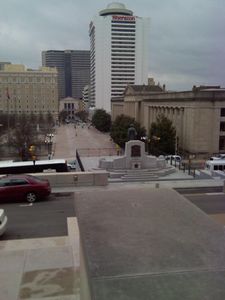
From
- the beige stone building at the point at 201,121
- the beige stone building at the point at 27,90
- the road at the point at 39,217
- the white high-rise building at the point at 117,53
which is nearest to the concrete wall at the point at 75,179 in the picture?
the road at the point at 39,217

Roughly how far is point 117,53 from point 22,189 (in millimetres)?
163166

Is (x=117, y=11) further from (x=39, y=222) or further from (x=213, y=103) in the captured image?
(x=39, y=222)

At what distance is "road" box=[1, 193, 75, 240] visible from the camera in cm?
1299

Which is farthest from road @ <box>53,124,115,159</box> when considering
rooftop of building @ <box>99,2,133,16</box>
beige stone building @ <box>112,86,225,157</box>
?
rooftop of building @ <box>99,2,133,16</box>

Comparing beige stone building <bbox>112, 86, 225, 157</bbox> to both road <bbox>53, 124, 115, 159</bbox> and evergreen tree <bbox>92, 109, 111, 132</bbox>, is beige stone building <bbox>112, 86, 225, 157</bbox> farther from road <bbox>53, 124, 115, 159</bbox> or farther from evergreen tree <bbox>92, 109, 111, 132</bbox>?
evergreen tree <bbox>92, 109, 111, 132</bbox>

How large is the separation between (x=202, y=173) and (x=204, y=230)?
80.8ft

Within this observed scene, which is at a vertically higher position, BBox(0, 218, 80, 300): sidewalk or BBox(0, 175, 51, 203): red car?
BBox(0, 175, 51, 203): red car

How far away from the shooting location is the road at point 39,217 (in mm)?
12992

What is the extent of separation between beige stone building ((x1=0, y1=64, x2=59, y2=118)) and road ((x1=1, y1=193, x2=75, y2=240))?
145 m

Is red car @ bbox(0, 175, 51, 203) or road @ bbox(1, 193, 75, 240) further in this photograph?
red car @ bbox(0, 175, 51, 203)

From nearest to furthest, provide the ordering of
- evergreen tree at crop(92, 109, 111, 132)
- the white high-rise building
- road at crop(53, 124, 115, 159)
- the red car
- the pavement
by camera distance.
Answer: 1. the pavement
2. the red car
3. road at crop(53, 124, 115, 159)
4. evergreen tree at crop(92, 109, 111, 132)
5. the white high-rise building

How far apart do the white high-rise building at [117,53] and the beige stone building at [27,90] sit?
23.7 metres

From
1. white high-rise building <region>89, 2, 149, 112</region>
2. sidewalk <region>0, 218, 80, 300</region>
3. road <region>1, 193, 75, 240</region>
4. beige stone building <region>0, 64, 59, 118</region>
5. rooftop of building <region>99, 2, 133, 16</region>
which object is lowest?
road <region>1, 193, 75, 240</region>

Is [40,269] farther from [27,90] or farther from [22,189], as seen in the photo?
[27,90]
